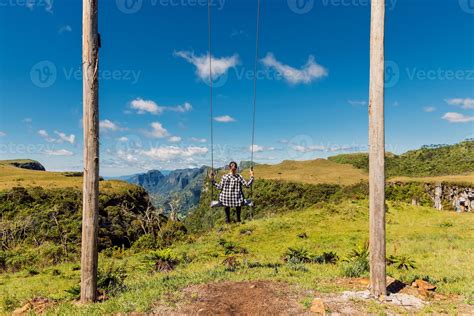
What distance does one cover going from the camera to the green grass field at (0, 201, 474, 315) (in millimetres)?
7320

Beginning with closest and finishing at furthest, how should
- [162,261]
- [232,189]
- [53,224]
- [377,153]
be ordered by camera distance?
1. [377,153]
2. [162,261]
3. [232,189]
4. [53,224]

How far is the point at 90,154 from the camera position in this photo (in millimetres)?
7059

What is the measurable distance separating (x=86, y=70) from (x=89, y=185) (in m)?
2.53

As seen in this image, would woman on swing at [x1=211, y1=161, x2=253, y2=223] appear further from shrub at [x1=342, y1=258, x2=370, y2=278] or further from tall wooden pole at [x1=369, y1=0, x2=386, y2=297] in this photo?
tall wooden pole at [x1=369, y1=0, x2=386, y2=297]

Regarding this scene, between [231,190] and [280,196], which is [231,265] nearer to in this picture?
[231,190]

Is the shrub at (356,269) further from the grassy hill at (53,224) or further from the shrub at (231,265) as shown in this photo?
the grassy hill at (53,224)

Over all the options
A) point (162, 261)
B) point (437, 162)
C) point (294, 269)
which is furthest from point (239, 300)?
point (437, 162)

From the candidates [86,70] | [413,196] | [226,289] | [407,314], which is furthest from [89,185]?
[413,196]

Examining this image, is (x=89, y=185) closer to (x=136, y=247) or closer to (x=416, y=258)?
(x=416, y=258)

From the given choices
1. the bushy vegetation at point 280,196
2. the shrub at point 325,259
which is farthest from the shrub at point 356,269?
the bushy vegetation at point 280,196

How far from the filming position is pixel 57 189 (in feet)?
214

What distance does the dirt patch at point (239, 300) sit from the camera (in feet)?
20.1

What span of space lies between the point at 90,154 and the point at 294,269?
6.55 m

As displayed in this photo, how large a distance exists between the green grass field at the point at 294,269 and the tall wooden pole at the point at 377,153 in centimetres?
98
